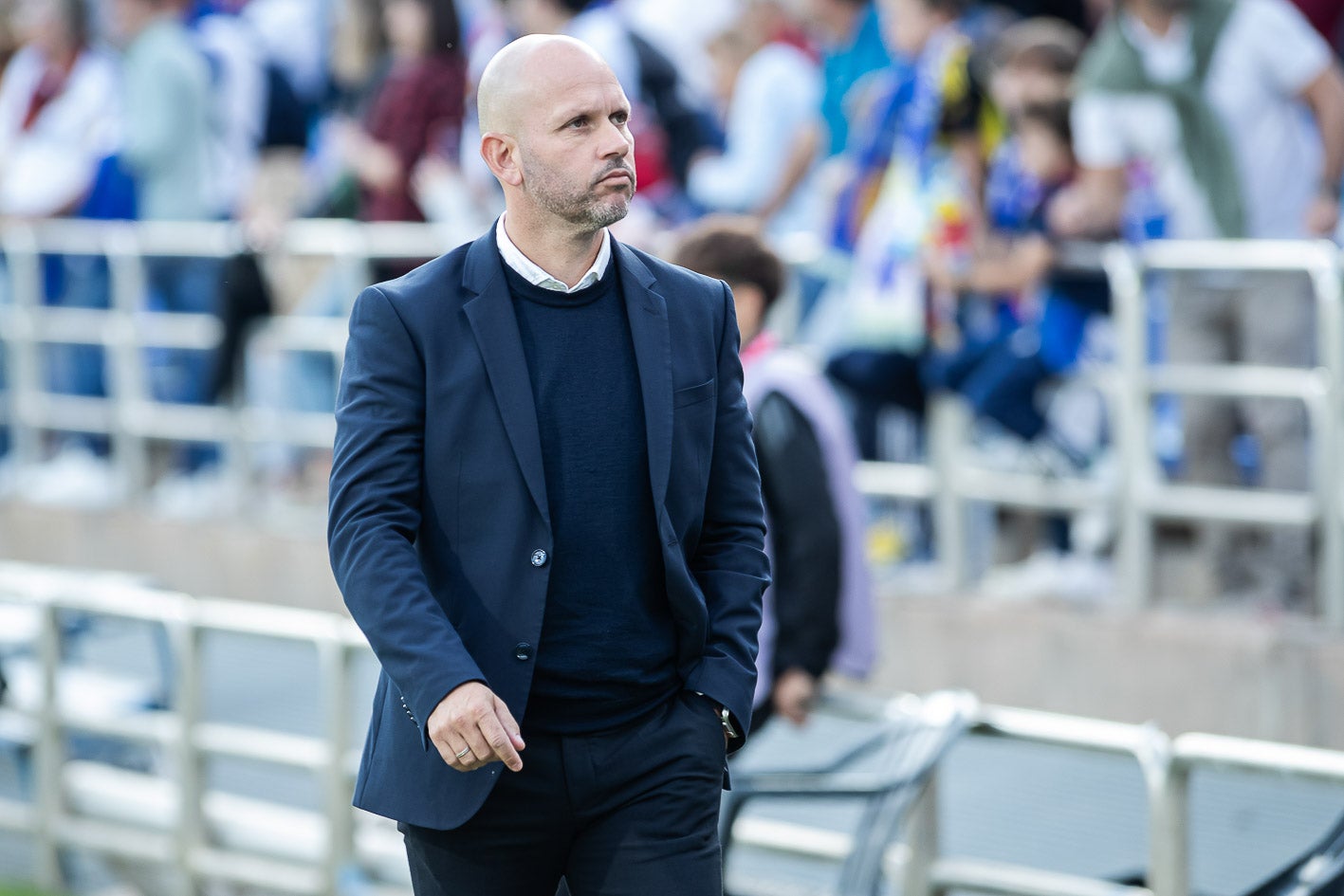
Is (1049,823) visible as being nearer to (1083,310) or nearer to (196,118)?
(1083,310)

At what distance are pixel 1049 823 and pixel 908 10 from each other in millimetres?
2935

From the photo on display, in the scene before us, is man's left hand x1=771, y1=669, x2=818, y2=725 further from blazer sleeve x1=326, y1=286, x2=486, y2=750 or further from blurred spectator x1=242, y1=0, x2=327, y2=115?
blurred spectator x1=242, y1=0, x2=327, y2=115

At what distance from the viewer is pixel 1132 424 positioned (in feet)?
22.3

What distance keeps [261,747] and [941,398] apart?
2.93m

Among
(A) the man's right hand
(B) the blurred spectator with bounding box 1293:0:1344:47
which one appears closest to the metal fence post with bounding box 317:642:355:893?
(A) the man's right hand

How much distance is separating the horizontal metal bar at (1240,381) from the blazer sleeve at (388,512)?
13.2ft

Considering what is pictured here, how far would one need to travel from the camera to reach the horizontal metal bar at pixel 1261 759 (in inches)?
153

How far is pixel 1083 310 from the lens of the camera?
23.0 ft

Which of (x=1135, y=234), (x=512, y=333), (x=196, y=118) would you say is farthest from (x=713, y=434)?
(x=196, y=118)

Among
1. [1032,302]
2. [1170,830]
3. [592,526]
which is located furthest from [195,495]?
[592,526]

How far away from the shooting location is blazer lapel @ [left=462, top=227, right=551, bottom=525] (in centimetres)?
322

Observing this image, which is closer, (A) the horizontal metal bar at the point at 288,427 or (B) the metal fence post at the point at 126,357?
(A) the horizontal metal bar at the point at 288,427

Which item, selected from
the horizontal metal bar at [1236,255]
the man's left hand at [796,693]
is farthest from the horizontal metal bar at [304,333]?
the man's left hand at [796,693]

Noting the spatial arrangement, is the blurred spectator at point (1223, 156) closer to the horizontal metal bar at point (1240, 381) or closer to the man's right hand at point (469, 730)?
the horizontal metal bar at point (1240, 381)
